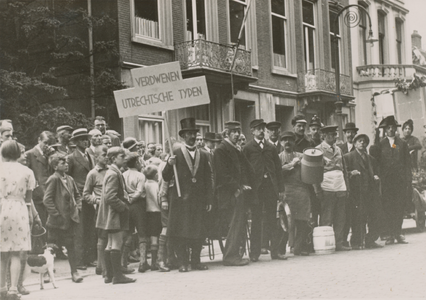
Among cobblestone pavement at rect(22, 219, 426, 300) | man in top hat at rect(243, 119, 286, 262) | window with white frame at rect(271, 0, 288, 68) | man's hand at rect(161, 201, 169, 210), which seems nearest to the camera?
cobblestone pavement at rect(22, 219, 426, 300)

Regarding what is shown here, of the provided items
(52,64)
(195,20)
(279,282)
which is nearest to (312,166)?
(279,282)

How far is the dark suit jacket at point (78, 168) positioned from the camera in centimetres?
1048

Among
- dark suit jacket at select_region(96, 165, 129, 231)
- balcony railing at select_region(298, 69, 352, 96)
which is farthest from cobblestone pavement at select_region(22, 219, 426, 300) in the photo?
balcony railing at select_region(298, 69, 352, 96)

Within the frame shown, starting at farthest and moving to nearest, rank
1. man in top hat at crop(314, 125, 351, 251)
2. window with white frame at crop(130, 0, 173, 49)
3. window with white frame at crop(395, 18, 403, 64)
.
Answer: window with white frame at crop(395, 18, 403, 64) → window with white frame at crop(130, 0, 173, 49) → man in top hat at crop(314, 125, 351, 251)

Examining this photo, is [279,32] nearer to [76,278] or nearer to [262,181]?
[262,181]

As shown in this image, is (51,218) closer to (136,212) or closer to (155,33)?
(136,212)

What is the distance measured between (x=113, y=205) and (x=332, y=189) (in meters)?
4.43

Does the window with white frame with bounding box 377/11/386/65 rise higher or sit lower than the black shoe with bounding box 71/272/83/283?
higher

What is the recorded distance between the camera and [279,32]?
942 inches

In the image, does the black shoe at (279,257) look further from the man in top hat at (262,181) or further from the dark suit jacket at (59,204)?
the dark suit jacket at (59,204)

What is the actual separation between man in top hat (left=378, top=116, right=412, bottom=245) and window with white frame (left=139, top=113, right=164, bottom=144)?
689 cm

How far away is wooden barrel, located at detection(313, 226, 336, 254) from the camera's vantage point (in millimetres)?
11227

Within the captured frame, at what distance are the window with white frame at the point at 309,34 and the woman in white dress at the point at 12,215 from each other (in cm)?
1866

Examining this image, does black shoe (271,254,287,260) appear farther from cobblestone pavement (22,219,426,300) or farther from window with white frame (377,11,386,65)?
window with white frame (377,11,386,65)
